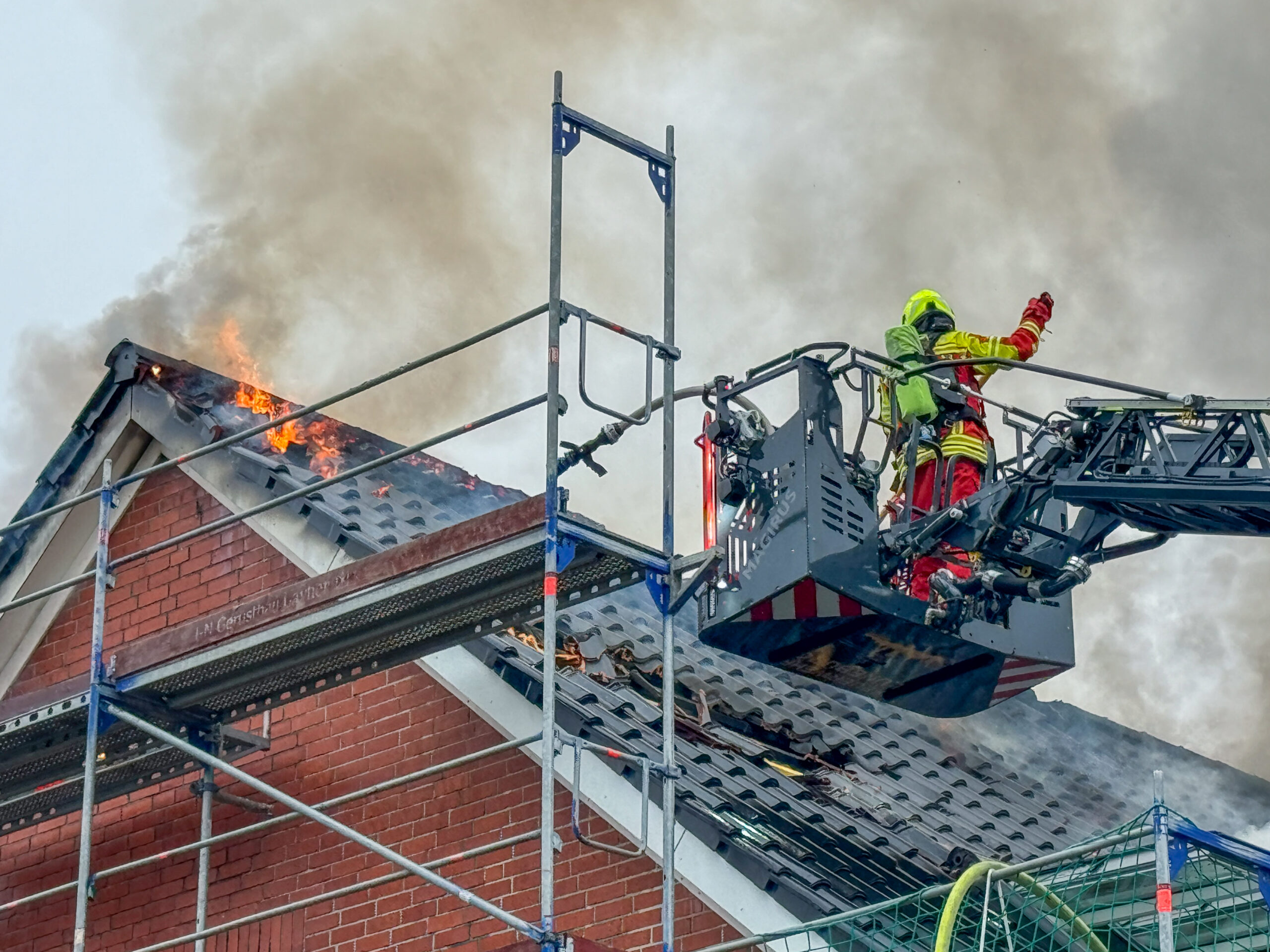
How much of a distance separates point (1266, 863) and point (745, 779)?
3714 mm

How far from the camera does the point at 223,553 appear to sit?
1408cm

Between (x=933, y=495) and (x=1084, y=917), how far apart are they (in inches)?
111

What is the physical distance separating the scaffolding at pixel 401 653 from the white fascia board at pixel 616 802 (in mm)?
146

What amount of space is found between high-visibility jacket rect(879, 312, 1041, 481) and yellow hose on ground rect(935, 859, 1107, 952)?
9.92 ft

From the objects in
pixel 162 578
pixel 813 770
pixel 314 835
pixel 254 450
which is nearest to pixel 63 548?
pixel 162 578

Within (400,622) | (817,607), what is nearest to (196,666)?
(400,622)

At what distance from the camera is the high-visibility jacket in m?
12.8

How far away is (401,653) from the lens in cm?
1201

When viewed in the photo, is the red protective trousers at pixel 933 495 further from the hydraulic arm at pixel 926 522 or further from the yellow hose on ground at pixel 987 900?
the yellow hose on ground at pixel 987 900

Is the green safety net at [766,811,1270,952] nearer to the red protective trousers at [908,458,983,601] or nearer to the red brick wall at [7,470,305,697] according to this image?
the red protective trousers at [908,458,983,601]

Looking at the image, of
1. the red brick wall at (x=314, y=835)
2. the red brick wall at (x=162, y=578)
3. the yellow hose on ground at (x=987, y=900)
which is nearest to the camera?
the yellow hose on ground at (x=987, y=900)

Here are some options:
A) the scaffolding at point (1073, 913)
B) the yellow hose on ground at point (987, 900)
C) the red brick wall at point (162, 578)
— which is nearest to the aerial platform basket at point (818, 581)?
the scaffolding at point (1073, 913)

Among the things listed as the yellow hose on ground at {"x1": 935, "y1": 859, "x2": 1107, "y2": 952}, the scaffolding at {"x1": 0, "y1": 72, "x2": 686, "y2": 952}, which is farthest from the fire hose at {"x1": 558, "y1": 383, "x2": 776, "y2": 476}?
the yellow hose on ground at {"x1": 935, "y1": 859, "x2": 1107, "y2": 952}

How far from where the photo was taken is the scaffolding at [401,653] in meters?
10.8
